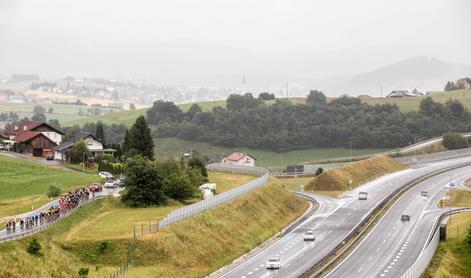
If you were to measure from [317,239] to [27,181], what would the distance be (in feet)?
148

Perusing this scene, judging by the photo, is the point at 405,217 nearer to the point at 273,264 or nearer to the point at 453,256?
the point at 453,256

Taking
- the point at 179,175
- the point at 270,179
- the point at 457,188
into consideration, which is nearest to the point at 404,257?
the point at 179,175

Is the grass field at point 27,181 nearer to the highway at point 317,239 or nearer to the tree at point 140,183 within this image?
the tree at point 140,183

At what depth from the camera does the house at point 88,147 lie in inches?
5950

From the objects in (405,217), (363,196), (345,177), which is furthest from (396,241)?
(345,177)

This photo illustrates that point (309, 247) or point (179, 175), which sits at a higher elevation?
point (179, 175)

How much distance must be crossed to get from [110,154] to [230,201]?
158ft

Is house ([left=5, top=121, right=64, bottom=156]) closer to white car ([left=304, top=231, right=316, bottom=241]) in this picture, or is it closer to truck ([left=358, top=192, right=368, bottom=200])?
truck ([left=358, top=192, right=368, bottom=200])

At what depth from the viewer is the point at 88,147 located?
161 m

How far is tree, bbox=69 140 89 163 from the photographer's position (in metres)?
146

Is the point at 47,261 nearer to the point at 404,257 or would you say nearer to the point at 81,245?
the point at 81,245

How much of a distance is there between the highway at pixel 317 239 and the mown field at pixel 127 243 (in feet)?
11.0

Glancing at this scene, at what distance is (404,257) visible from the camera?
3770 inches

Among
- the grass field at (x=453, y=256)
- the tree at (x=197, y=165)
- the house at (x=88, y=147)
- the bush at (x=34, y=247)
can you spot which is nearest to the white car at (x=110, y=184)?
the tree at (x=197, y=165)
